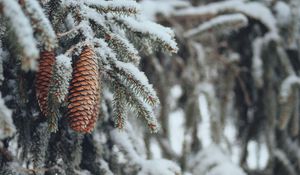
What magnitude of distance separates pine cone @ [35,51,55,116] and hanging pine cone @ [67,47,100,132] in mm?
68

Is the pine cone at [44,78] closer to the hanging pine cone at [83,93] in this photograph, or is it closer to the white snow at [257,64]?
the hanging pine cone at [83,93]

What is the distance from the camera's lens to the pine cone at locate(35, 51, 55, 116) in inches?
48.0

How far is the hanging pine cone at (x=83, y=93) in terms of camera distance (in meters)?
1.16

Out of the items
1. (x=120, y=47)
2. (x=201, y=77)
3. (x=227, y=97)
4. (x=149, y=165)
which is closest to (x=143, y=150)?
(x=149, y=165)

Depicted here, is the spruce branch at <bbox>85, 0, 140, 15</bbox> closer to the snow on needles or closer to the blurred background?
the blurred background

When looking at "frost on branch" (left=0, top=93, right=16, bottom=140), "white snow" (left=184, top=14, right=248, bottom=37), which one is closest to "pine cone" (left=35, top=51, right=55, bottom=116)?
"frost on branch" (left=0, top=93, right=16, bottom=140)

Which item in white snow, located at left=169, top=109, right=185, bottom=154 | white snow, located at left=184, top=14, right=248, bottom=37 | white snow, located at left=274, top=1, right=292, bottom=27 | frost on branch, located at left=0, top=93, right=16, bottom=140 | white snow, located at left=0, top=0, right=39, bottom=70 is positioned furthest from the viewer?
white snow, located at left=169, top=109, right=185, bottom=154

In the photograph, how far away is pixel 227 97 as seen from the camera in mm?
3293

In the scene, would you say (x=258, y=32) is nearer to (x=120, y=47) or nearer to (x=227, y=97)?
(x=227, y=97)

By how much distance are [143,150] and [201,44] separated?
1.57 m

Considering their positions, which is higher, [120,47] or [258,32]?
[258,32]

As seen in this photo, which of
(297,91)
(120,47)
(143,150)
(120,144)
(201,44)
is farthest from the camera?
(201,44)

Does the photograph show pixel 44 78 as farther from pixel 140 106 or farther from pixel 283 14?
pixel 283 14

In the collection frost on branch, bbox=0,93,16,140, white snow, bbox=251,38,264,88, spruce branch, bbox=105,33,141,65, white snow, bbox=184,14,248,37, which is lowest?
frost on branch, bbox=0,93,16,140
